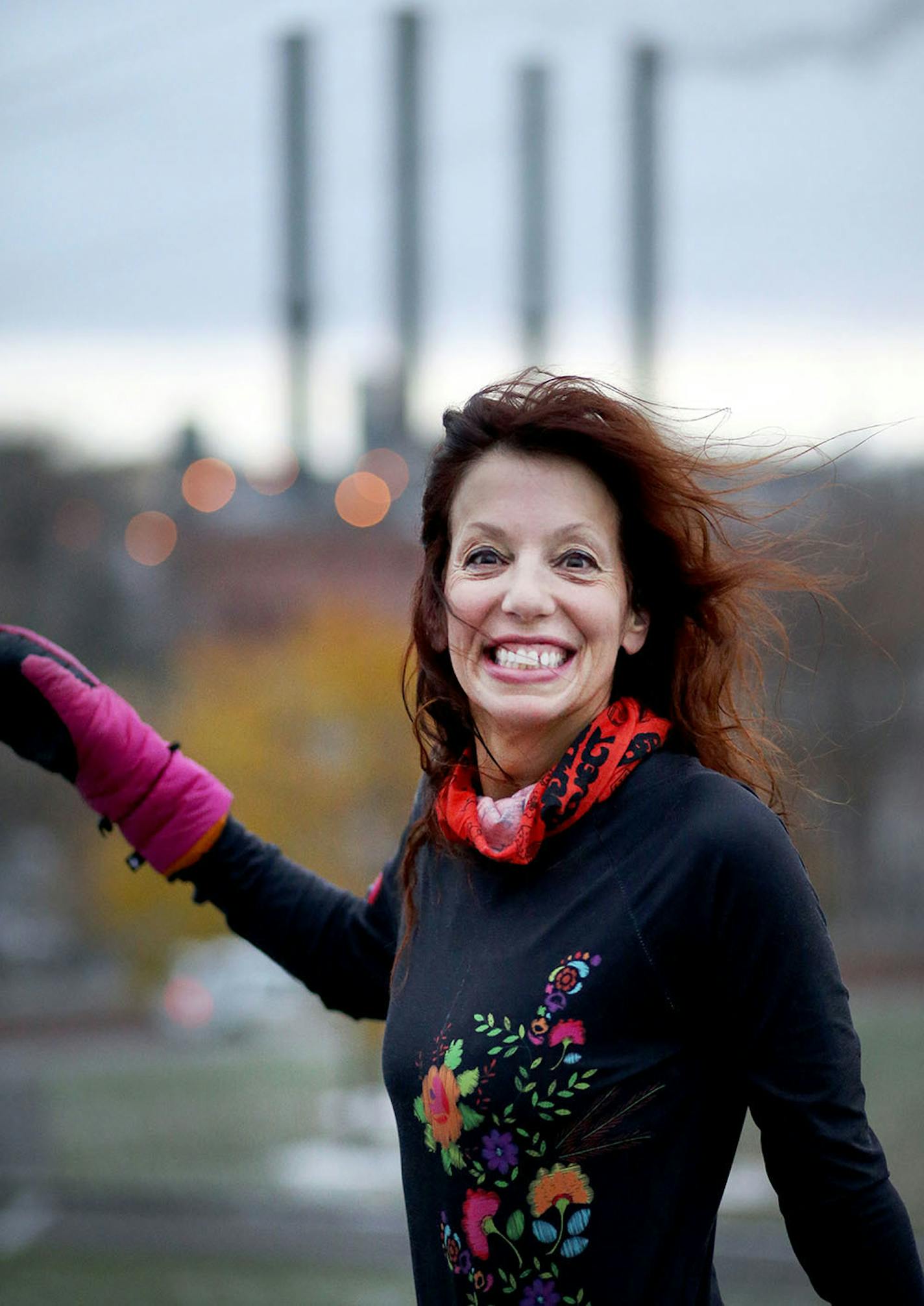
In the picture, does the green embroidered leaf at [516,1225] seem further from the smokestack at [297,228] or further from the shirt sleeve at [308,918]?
the smokestack at [297,228]

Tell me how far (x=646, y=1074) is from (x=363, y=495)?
28.0 meters

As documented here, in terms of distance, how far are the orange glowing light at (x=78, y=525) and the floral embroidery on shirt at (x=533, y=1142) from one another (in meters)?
25.3

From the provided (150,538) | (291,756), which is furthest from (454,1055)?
(150,538)

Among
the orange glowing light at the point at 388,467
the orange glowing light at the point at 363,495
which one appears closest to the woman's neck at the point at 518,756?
the orange glowing light at the point at 388,467

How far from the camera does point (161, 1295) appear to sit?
9820 millimetres

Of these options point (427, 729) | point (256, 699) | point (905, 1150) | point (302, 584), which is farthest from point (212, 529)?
point (427, 729)

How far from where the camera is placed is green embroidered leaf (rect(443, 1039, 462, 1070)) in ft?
3.97

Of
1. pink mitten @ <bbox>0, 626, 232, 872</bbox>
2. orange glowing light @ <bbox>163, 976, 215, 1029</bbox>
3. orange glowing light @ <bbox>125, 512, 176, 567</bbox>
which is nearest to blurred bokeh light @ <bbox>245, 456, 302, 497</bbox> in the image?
orange glowing light @ <bbox>125, 512, 176, 567</bbox>

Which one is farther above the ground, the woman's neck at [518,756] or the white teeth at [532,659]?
the white teeth at [532,659]

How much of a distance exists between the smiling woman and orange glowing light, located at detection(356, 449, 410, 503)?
88.0ft

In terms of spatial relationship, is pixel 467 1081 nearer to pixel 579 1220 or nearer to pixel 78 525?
pixel 579 1220

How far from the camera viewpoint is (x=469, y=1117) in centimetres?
119

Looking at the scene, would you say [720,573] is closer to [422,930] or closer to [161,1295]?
[422,930]

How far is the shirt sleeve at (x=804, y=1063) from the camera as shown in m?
1.13
